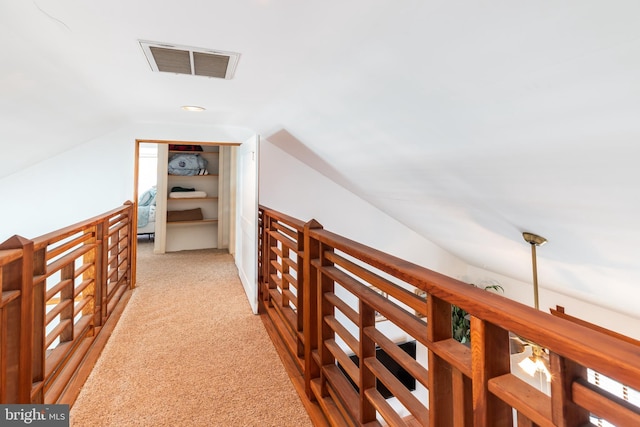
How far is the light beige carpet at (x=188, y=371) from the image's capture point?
1511 millimetres

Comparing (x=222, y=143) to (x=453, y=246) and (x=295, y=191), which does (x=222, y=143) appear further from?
(x=453, y=246)

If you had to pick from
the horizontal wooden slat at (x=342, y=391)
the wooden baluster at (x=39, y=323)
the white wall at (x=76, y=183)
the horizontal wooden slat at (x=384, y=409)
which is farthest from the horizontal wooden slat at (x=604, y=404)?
the white wall at (x=76, y=183)

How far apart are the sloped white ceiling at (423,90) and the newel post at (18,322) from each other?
0.91 m

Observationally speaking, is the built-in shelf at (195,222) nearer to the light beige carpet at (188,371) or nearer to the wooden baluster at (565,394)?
the light beige carpet at (188,371)

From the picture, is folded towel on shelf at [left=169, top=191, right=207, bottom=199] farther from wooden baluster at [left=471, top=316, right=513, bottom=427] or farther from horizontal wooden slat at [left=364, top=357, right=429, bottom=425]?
wooden baluster at [left=471, top=316, right=513, bottom=427]

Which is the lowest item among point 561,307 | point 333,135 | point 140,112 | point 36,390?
point 561,307

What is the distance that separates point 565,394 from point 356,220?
3.40 m

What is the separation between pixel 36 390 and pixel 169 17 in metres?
1.60

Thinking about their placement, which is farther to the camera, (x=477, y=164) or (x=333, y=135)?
(x=333, y=135)

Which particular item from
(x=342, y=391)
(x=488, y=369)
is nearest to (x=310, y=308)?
(x=342, y=391)

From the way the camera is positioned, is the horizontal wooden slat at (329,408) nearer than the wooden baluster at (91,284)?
→ Yes

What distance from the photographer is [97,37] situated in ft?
4.54

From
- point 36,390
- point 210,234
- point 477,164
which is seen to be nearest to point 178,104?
point 36,390

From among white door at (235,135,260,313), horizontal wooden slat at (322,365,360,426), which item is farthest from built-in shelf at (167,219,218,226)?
horizontal wooden slat at (322,365,360,426)
